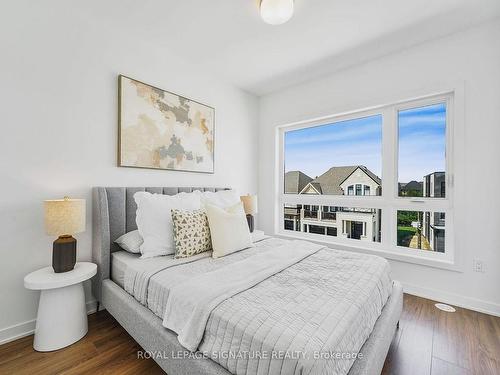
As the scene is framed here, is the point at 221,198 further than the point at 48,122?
Yes

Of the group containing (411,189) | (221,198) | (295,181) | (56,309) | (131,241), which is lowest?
(56,309)

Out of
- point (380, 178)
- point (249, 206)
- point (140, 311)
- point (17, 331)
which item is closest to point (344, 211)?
point (380, 178)

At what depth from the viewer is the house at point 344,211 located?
2885 mm

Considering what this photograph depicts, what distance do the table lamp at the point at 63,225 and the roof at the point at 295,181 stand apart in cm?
268

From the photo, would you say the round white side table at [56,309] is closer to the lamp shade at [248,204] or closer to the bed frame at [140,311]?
the bed frame at [140,311]

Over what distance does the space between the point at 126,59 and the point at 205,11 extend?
89 cm

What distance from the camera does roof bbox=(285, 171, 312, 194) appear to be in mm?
3529

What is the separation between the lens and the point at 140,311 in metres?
1.47

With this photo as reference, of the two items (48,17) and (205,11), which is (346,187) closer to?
(205,11)

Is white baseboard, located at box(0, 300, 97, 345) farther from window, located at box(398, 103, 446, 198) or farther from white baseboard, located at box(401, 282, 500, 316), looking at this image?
window, located at box(398, 103, 446, 198)

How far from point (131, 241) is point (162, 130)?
3.91ft

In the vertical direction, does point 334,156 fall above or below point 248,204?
above

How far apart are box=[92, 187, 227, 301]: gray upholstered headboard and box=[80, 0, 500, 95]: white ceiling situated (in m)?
1.51

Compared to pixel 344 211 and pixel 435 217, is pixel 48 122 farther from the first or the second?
pixel 435 217
